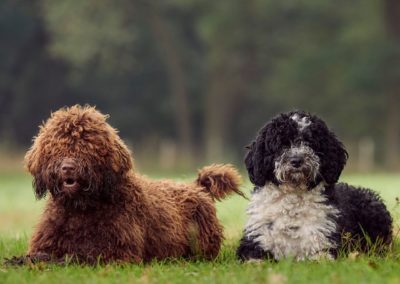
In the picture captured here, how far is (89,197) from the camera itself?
8.05 m

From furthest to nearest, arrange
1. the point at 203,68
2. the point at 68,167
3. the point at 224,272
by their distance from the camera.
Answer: the point at 203,68 → the point at 68,167 → the point at 224,272

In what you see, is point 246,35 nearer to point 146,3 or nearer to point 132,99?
point 146,3

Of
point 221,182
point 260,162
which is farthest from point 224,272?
point 221,182

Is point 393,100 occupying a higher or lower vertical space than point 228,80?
lower

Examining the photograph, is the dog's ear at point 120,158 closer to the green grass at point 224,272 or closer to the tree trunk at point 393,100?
the green grass at point 224,272

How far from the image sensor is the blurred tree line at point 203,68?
4806 centimetres

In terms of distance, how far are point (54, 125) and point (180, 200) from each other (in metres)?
1.62

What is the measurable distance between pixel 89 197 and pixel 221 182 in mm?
2141

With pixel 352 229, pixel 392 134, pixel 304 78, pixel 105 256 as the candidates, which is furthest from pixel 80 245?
pixel 304 78

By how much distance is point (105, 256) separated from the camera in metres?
8.06

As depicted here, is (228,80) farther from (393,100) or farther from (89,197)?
(89,197)

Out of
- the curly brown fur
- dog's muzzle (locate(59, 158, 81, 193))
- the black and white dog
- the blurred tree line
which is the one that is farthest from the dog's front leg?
the blurred tree line

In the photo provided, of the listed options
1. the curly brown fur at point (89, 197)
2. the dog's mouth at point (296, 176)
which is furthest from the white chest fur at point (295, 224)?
the curly brown fur at point (89, 197)

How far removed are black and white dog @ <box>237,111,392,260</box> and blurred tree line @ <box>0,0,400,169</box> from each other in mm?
37323
